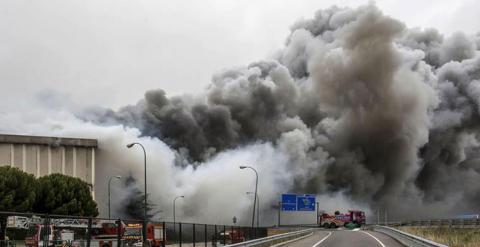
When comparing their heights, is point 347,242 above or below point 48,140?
below

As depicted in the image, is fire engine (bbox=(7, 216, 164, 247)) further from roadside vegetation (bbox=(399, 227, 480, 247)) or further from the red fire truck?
roadside vegetation (bbox=(399, 227, 480, 247))

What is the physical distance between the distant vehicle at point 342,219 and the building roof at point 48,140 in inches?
1303

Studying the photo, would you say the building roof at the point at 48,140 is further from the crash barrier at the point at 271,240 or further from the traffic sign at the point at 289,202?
the crash barrier at the point at 271,240

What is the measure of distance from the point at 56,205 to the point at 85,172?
25062 millimetres

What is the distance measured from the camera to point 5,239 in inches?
507

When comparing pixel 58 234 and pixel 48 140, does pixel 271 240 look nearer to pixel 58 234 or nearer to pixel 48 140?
pixel 58 234

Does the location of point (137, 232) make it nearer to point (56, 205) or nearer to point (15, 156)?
point (56, 205)

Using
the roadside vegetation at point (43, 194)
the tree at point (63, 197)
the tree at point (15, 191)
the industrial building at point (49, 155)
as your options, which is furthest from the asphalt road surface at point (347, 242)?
the industrial building at point (49, 155)

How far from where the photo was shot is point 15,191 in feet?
185

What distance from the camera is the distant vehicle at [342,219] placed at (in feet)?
272

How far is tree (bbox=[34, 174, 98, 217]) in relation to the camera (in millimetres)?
61094

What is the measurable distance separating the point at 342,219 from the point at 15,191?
44.2m

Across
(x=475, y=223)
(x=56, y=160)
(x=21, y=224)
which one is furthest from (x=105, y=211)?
(x=21, y=224)

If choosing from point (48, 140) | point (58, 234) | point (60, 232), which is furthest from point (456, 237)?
point (48, 140)
